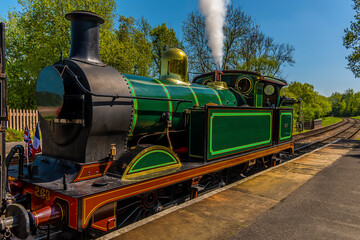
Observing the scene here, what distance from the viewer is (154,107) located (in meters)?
4.59

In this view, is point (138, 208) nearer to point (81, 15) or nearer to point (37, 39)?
point (81, 15)

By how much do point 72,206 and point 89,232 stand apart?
892mm

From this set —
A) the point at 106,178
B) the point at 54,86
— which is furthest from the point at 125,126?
the point at 54,86

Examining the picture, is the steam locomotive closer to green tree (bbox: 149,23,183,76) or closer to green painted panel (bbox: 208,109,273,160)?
green painted panel (bbox: 208,109,273,160)

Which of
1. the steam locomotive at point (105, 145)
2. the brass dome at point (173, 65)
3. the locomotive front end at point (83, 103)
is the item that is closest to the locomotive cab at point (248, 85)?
the brass dome at point (173, 65)

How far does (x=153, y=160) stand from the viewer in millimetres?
3992

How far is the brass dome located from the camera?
5.57m

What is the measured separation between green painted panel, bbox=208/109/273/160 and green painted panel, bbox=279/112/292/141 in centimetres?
86

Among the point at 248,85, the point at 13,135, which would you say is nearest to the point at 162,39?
the point at 13,135

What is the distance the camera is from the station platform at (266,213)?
11.9 ft

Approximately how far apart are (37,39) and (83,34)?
13077mm

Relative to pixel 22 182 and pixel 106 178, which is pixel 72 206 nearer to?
pixel 106 178

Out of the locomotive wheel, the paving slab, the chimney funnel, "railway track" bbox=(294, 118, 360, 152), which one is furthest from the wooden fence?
"railway track" bbox=(294, 118, 360, 152)

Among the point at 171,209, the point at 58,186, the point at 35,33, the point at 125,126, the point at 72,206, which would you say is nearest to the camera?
the point at 72,206
